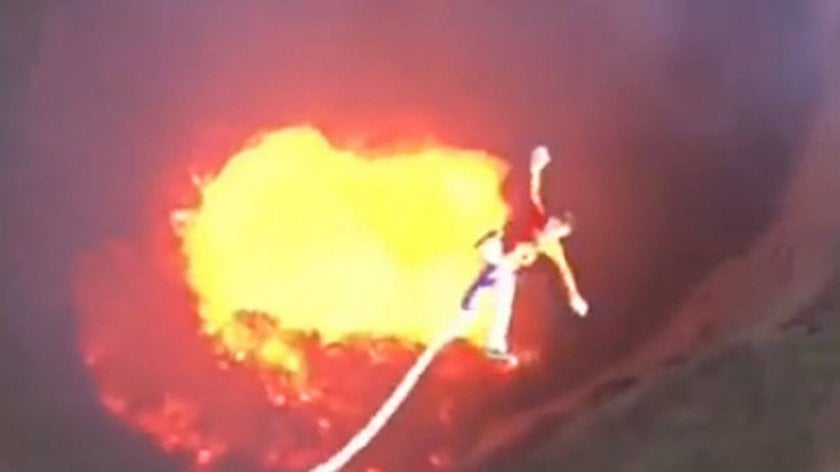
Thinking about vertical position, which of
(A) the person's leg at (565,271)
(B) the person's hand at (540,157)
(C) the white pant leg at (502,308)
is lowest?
(C) the white pant leg at (502,308)

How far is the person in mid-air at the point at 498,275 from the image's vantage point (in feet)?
1.95

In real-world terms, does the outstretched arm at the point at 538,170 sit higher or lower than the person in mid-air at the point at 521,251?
higher

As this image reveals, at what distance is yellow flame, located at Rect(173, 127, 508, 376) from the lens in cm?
59

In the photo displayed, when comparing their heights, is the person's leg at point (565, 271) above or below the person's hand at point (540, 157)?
below

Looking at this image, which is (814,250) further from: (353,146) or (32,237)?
(32,237)

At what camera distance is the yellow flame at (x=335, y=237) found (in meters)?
0.59

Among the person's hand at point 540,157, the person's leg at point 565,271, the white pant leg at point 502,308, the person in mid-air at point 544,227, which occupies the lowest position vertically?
the white pant leg at point 502,308

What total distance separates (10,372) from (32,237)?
5 centimetres

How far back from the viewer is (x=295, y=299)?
23.7 inches

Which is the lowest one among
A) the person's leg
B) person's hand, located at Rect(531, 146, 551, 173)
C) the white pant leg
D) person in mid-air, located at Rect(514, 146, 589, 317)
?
the white pant leg

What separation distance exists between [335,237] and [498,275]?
0.19ft

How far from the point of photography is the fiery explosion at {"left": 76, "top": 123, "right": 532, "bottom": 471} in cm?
59

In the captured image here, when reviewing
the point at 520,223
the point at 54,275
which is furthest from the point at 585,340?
the point at 54,275

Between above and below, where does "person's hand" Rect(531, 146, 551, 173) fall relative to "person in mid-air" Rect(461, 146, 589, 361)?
above
